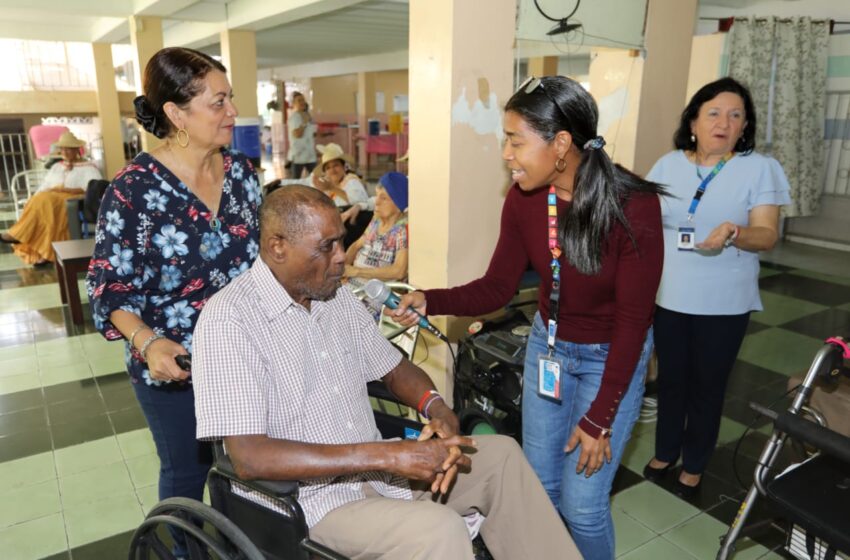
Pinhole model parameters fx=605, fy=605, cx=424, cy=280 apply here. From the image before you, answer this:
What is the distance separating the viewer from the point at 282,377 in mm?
1417

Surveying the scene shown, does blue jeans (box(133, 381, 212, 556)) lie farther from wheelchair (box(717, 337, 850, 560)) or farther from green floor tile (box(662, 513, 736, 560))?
green floor tile (box(662, 513, 736, 560))

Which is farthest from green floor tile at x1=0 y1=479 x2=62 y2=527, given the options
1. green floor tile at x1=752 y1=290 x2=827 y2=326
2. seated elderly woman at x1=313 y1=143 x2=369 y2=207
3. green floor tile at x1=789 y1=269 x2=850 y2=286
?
green floor tile at x1=789 y1=269 x2=850 y2=286

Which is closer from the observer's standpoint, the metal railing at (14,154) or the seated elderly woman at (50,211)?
the seated elderly woman at (50,211)

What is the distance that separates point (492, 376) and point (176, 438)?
3.96 feet

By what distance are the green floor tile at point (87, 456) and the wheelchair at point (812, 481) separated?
2614 millimetres

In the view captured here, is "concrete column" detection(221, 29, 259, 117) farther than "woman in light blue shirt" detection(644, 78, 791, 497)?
Yes

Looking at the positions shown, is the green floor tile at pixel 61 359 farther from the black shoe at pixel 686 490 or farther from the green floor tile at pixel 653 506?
the black shoe at pixel 686 490

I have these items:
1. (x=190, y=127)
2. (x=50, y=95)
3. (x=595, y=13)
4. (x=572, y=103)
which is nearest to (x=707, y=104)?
(x=595, y=13)

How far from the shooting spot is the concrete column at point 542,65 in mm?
11359

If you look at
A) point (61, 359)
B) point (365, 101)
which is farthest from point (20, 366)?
point (365, 101)

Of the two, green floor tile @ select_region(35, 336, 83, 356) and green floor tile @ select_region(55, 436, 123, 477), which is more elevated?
green floor tile @ select_region(35, 336, 83, 356)

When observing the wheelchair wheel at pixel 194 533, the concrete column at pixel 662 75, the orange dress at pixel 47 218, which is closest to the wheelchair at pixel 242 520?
the wheelchair wheel at pixel 194 533

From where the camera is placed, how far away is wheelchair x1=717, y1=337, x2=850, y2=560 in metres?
1.56

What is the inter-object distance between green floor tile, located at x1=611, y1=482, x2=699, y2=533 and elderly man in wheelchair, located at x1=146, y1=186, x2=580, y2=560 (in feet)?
3.76
